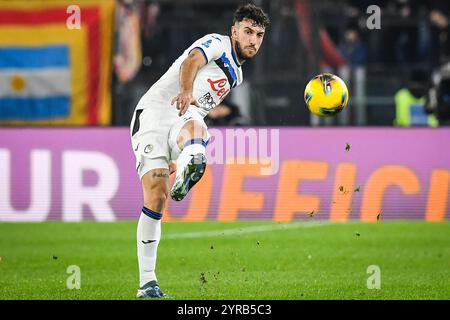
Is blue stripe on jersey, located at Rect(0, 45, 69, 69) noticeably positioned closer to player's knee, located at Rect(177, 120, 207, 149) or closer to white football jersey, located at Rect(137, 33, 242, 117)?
white football jersey, located at Rect(137, 33, 242, 117)

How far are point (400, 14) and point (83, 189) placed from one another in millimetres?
5128

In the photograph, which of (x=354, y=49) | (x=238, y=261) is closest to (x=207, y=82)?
(x=238, y=261)

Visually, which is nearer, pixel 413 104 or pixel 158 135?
pixel 158 135

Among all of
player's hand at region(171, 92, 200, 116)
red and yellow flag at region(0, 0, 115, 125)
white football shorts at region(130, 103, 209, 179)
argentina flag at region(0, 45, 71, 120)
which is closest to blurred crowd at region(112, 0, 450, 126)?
red and yellow flag at region(0, 0, 115, 125)

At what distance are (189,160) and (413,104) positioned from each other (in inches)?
315

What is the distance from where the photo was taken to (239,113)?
50.0 ft

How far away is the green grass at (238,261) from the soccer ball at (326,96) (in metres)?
1.32

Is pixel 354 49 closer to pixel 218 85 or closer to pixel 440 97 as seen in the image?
pixel 440 97

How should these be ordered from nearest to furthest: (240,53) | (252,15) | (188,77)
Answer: (188,77), (252,15), (240,53)

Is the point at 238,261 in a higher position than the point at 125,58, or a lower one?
lower

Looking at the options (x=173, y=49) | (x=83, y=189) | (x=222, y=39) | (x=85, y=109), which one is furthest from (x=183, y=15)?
(x=222, y=39)

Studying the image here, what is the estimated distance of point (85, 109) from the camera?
15.3m

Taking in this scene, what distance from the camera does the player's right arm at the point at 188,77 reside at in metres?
8.02

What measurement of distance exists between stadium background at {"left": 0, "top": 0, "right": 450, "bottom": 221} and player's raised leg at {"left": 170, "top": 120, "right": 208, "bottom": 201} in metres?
6.10
